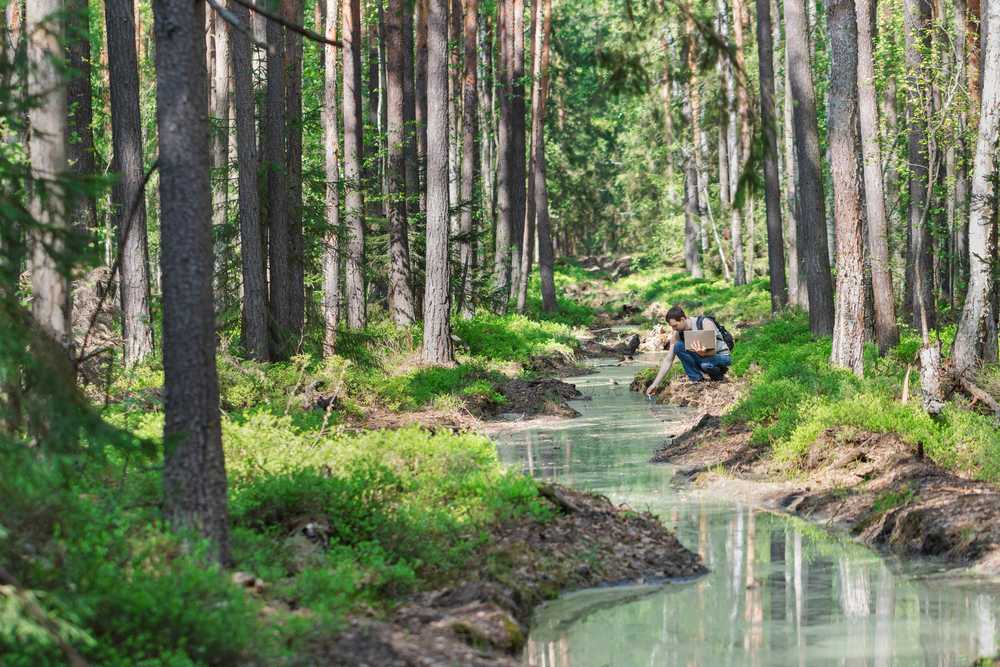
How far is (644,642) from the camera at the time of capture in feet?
24.9

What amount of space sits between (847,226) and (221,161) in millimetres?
14367

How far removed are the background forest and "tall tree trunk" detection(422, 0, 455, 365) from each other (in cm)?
6

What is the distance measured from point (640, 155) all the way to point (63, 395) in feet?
188

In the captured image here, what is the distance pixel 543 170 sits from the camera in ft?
121

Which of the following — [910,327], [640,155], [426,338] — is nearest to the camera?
[426,338]

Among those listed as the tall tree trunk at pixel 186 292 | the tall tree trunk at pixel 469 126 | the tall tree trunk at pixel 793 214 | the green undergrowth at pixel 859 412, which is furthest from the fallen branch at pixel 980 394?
the tall tree trunk at pixel 469 126

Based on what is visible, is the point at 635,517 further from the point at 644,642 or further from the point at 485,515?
the point at 644,642

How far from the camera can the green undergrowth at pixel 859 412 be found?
38.0ft

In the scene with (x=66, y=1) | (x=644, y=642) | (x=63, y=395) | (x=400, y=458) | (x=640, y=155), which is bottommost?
(x=644, y=642)

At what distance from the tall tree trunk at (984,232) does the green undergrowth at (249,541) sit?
6666 mm

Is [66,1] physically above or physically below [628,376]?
above

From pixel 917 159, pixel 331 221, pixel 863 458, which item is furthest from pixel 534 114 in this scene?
pixel 863 458

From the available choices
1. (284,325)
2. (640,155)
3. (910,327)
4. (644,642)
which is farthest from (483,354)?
(640,155)

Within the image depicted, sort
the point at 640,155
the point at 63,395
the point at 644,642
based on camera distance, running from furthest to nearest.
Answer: the point at 640,155 → the point at 644,642 → the point at 63,395
